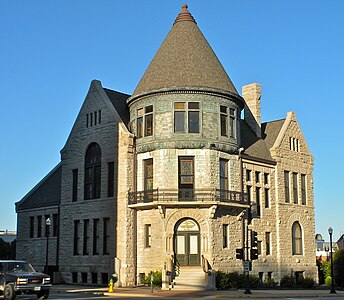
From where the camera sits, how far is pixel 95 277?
40.2 m

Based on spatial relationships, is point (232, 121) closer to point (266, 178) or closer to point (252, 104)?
point (266, 178)

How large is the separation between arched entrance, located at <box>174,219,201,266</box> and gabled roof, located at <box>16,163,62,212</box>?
15.1 meters

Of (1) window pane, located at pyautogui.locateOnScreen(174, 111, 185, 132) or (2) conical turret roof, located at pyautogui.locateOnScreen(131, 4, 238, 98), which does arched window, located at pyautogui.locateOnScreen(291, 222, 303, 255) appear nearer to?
(2) conical turret roof, located at pyautogui.locateOnScreen(131, 4, 238, 98)

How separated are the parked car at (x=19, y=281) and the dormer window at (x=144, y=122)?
51.9 feet

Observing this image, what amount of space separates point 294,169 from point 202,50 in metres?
13.3

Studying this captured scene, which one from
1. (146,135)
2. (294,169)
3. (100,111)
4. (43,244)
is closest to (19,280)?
(146,135)

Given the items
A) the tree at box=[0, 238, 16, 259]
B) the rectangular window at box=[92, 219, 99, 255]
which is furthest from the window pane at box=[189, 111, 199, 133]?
the tree at box=[0, 238, 16, 259]

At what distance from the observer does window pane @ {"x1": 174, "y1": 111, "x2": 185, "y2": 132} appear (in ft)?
121

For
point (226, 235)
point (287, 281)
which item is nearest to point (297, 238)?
point (287, 281)

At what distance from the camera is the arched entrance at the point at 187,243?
117ft

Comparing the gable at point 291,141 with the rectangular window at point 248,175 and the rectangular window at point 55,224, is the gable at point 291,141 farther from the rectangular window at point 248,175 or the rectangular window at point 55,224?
the rectangular window at point 55,224

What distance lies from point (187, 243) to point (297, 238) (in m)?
13.2

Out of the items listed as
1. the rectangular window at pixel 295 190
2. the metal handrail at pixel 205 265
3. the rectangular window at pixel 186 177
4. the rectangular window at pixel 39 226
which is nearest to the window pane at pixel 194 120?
the rectangular window at pixel 186 177

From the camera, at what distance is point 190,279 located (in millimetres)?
34625
